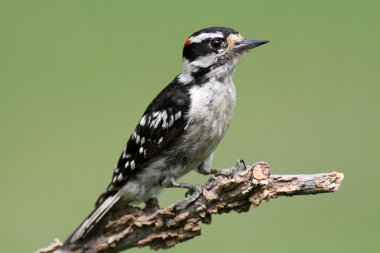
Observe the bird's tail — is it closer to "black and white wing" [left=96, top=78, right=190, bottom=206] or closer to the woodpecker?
the woodpecker

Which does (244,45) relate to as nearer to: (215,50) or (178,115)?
(215,50)

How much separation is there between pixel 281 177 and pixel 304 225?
4979mm

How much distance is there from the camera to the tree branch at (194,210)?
230 inches

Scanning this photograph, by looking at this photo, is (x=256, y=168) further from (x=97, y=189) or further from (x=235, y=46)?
(x=97, y=189)

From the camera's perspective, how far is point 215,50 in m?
7.00

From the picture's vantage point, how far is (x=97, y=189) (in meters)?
11.8

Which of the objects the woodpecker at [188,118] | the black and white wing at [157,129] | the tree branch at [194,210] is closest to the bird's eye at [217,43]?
the woodpecker at [188,118]

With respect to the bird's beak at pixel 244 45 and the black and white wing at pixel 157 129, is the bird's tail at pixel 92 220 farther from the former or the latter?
the bird's beak at pixel 244 45

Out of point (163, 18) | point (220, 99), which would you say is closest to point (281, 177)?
point (220, 99)

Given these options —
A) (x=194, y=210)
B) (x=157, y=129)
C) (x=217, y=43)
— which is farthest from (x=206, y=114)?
(x=194, y=210)

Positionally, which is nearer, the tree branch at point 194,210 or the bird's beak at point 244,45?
the tree branch at point 194,210

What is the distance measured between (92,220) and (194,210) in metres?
1.09

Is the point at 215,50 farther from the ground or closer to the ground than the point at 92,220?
farther from the ground

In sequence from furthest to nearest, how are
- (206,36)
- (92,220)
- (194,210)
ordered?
(92,220)
(206,36)
(194,210)
